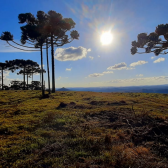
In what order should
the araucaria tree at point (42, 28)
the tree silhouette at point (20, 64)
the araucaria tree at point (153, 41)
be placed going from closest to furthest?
the araucaria tree at point (153, 41) → the araucaria tree at point (42, 28) → the tree silhouette at point (20, 64)

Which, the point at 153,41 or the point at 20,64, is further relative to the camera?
the point at 20,64

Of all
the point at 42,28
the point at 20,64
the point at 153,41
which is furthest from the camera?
the point at 20,64

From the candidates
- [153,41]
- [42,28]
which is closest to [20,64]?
[42,28]

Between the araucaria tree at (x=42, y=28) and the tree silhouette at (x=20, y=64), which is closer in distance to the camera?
the araucaria tree at (x=42, y=28)

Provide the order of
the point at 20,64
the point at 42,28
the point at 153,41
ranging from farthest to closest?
the point at 20,64, the point at 42,28, the point at 153,41

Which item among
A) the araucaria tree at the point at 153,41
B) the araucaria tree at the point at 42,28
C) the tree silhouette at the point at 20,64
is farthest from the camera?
the tree silhouette at the point at 20,64

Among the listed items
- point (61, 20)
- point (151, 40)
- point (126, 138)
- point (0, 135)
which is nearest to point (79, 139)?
point (126, 138)

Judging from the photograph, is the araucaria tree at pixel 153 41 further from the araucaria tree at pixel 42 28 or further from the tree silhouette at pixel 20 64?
the tree silhouette at pixel 20 64

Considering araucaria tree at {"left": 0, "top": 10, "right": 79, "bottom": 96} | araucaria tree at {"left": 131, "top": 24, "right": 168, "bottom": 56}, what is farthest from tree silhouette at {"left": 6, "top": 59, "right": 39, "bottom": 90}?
araucaria tree at {"left": 131, "top": 24, "right": 168, "bottom": 56}

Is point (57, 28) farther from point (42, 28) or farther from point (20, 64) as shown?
point (20, 64)

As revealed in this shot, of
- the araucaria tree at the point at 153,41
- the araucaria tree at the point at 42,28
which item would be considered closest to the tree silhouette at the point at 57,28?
Answer: the araucaria tree at the point at 42,28

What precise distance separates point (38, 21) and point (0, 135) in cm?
2301

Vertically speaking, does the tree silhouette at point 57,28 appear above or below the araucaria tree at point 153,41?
above

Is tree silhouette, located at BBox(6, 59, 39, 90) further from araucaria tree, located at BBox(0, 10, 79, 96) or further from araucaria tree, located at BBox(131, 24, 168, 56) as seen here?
araucaria tree, located at BBox(131, 24, 168, 56)
